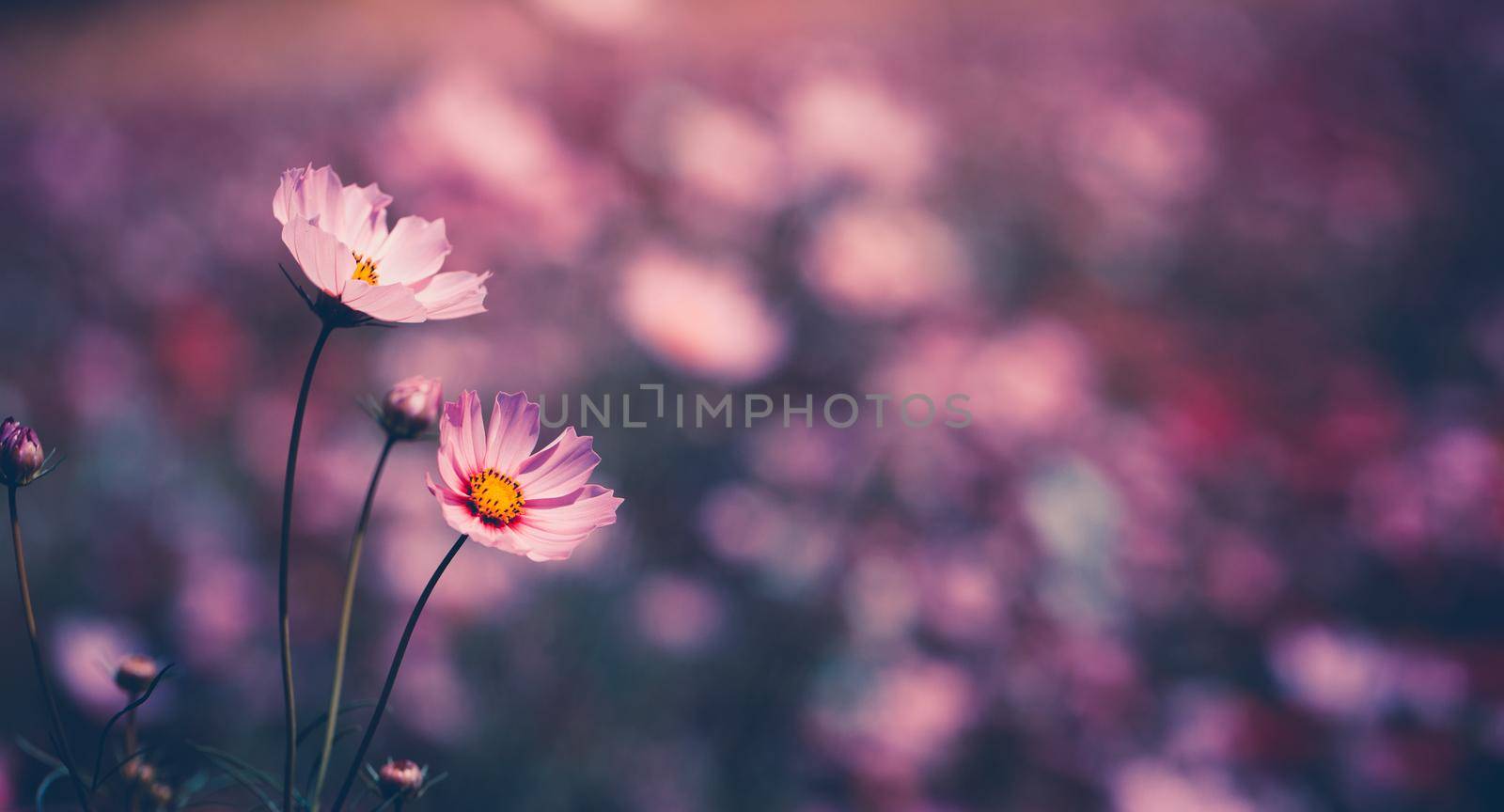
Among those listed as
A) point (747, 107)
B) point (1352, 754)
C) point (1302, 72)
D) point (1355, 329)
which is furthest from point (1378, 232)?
point (747, 107)

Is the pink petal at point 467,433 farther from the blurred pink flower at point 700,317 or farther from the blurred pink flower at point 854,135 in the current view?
the blurred pink flower at point 854,135

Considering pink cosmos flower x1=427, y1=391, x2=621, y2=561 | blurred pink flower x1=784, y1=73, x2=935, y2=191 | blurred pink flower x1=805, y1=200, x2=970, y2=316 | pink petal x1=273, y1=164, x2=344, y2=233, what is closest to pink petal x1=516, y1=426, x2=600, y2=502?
pink cosmos flower x1=427, y1=391, x2=621, y2=561

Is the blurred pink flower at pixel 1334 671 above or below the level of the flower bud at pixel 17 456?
above

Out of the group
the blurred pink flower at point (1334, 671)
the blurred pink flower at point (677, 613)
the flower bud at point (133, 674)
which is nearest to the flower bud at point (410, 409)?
the flower bud at point (133, 674)

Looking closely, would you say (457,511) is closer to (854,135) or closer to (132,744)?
(132,744)

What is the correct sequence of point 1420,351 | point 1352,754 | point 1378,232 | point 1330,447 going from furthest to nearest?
point 1378,232 < point 1420,351 < point 1330,447 < point 1352,754

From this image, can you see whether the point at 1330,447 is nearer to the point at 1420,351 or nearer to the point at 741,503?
the point at 1420,351
